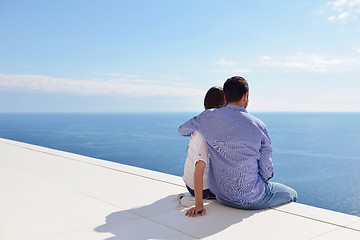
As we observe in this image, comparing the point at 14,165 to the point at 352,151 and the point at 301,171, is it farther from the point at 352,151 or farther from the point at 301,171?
the point at 352,151

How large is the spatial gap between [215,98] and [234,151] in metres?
0.52

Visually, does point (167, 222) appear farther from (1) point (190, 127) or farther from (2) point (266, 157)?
(2) point (266, 157)

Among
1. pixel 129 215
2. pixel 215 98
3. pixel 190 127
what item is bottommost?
pixel 129 215

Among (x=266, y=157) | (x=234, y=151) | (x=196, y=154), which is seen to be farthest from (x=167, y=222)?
(x=266, y=157)

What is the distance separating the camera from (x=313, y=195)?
42688 millimetres

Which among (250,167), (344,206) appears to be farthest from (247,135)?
(344,206)

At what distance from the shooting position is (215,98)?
9.66 feet

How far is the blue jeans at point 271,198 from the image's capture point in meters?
2.84

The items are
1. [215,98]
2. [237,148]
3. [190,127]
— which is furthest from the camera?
[215,98]

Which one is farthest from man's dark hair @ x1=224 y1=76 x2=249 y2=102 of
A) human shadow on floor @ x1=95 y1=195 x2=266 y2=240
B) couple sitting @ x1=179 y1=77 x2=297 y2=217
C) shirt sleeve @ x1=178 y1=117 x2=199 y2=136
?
human shadow on floor @ x1=95 y1=195 x2=266 y2=240

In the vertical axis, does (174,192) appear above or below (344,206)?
above

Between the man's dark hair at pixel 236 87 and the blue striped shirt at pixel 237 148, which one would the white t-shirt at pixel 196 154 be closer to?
the blue striped shirt at pixel 237 148

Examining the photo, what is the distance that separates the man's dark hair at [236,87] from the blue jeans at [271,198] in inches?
32.0

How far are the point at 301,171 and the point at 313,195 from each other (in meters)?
6.68
